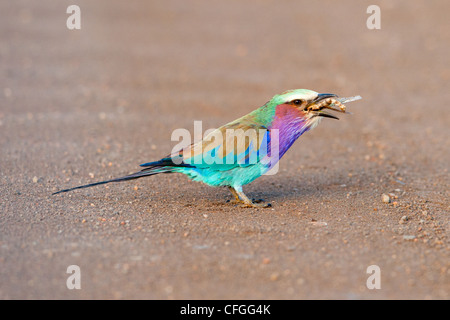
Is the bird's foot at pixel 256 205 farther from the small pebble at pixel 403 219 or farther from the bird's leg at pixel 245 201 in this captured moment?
the small pebble at pixel 403 219

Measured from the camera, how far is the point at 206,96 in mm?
9383

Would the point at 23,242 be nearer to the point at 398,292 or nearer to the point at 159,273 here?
the point at 159,273

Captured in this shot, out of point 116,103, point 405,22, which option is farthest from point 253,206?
point 405,22

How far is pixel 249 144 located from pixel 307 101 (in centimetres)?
62

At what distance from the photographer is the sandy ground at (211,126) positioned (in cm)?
392

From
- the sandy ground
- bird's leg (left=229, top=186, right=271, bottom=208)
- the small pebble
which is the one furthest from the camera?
bird's leg (left=229, top=186, right=271, bottom=208)

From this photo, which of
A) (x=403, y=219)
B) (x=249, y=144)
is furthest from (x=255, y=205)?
(x=403, y=219)

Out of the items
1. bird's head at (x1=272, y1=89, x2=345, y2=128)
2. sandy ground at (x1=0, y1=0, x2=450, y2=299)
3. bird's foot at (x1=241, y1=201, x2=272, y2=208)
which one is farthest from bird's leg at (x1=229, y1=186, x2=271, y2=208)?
bird's head at (x1=272, y1=89, x2=345, y2=128)

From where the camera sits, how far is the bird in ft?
16.1

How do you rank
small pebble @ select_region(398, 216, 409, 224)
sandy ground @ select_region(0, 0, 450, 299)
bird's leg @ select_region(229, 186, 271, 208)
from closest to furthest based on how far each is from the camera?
sandy ground @ select_region(0, 0, 450, 299) → small pebble @ select_region(398, 216, 409, 224) → bird's leg @ select_region(229, 186, 271, 208)

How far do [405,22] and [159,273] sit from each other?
1101cm

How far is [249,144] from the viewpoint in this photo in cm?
491

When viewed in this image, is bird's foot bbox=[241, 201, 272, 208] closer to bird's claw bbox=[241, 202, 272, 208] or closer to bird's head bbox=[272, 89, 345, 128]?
bird's claw bbox=[241, 202, 272, 208]

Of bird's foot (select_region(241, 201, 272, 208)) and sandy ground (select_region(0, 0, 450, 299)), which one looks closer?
Result: sandy ground (select_region(0, 0, 450, 299))
